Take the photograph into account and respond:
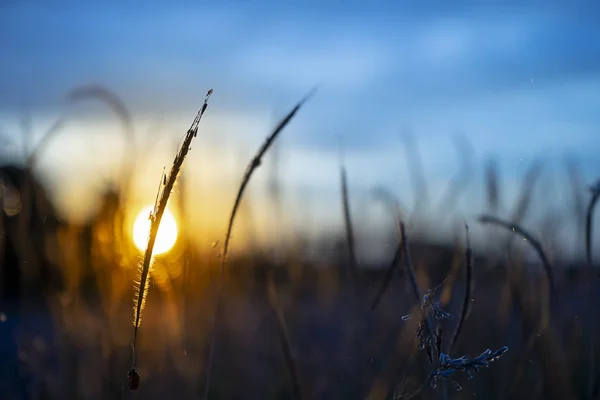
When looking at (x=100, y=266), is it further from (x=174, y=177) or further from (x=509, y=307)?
(x=174, y=177)

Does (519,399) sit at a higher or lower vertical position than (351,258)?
lower

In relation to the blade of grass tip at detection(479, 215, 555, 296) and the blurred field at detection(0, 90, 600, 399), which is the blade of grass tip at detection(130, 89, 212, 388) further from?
the blade of grass tip at detection(479, 215, 555, 296)

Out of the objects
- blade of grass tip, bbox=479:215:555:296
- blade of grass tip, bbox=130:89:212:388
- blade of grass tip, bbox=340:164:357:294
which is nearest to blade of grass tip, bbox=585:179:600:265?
blade of grass tip, bbox=479:215:555:296

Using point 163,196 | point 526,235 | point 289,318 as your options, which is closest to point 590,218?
point 526,235

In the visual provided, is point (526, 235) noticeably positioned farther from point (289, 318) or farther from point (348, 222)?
point (289, 318)

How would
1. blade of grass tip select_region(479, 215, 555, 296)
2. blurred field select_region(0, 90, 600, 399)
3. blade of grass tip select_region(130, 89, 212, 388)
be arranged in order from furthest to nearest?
blurred field select_region(0, 90, 600, 399) < blade of grass tip select_region(479, 215, 555, 296) < blade of grass tip select_region(130, 89, 212, 388)

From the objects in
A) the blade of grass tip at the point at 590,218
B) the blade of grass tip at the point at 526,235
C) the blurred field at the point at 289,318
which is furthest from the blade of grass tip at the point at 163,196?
the blade of grass tip at the point at 590,218

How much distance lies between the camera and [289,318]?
3547 millimetres

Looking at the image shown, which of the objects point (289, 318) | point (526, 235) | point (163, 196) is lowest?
point (289, 318)

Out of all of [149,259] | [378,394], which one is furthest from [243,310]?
[149,259]

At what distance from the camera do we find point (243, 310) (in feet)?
16.6

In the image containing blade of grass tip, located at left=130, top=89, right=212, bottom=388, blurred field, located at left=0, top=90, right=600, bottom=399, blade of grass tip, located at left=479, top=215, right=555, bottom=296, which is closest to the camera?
blade of grass tip, located at left=130, top=89, right=212, bottom=388

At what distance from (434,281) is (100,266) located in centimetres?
135

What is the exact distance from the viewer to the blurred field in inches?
71.0
